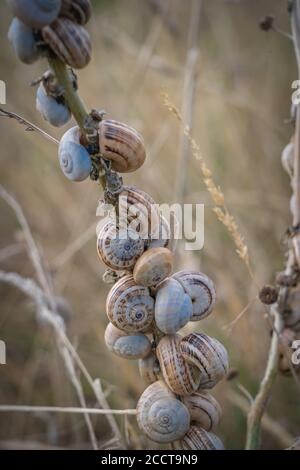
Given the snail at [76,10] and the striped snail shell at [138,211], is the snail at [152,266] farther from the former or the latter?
the snail at [76,10]

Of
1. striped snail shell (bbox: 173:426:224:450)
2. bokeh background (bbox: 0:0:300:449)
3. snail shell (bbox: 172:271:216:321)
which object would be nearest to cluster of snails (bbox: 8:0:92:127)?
snail shell (bbox: 172:271:216:321)

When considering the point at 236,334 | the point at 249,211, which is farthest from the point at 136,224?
the point at 249,211

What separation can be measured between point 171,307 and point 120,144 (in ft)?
1.05

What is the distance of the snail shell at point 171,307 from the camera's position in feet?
3.38

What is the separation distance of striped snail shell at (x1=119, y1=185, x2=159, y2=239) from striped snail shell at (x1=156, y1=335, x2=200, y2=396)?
9.1 inches

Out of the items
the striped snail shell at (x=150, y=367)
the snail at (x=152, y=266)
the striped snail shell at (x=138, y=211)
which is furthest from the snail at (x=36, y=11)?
the striped snail shell at (x=150, y=367)

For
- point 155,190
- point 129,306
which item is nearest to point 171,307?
point 129,306

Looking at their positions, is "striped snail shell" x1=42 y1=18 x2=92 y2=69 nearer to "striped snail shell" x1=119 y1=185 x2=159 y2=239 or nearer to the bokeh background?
"striped snail shell" x1=119 y1=185 x2=159 y2=239

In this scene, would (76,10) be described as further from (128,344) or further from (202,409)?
(202,409)

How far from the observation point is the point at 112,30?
9.55 ft

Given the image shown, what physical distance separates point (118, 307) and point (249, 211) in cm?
197

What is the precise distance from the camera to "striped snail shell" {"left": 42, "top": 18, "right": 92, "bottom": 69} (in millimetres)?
885

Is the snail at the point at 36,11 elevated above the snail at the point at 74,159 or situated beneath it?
elevated above

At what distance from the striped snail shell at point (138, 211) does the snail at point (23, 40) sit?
0.96 ft
